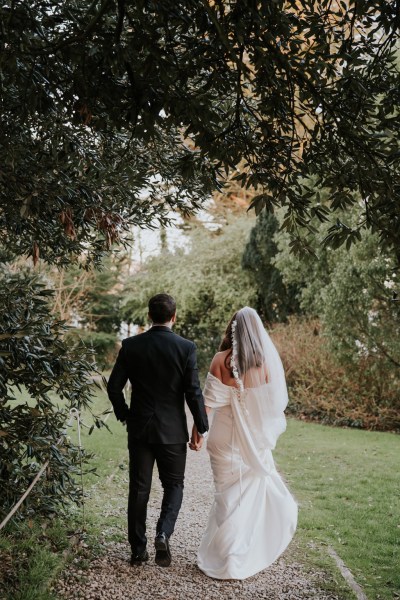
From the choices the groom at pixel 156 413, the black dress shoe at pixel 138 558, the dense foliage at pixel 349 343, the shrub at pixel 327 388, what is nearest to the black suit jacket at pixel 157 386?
the groom at pixel 156 413

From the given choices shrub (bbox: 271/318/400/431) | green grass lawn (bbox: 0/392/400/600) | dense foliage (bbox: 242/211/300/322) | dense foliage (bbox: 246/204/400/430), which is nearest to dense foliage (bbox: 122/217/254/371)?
dense foliage (bbox: 242/211/300/322)

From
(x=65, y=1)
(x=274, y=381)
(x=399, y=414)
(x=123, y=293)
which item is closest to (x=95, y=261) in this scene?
(x=274, y=381)

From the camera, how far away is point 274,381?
5277 mm

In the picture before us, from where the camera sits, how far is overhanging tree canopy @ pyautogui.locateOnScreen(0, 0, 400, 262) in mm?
3178

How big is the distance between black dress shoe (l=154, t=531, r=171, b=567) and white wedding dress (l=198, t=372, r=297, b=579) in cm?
28

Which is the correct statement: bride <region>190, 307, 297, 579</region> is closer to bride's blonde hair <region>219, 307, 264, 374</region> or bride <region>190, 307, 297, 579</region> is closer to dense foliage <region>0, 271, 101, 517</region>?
bride's blonde hair <region>219, 307, 264, 374</region>

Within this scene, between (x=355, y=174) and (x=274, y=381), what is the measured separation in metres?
2.18

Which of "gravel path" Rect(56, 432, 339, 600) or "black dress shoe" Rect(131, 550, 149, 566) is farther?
"black dress shoe" Rect(131, 550, 149, 566)

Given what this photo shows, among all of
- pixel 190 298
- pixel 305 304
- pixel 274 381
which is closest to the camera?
pixel 274 381

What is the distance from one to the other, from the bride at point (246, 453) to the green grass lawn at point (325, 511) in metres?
0.62

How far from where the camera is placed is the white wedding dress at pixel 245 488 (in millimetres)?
4898

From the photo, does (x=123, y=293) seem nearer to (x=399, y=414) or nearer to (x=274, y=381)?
(x=399, y=414)

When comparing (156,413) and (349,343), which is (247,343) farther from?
(349,343)

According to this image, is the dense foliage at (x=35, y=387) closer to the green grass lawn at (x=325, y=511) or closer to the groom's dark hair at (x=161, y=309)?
the green grass lawn at (x=325, y=511)
